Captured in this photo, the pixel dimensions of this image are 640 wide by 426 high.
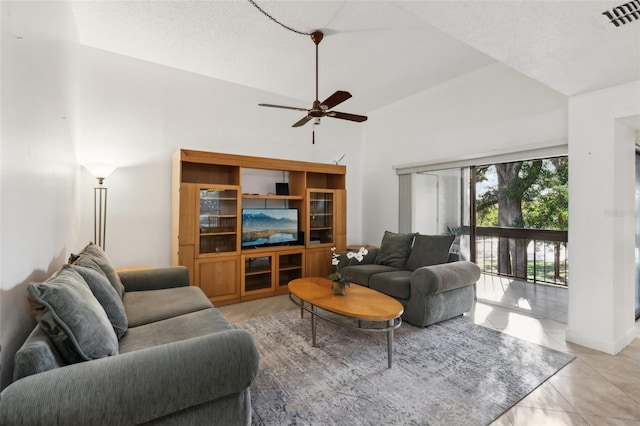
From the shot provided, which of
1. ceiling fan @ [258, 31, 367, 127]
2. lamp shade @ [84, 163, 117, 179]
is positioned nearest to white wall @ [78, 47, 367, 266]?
lamp shade @ [84, 163, 117, 179]

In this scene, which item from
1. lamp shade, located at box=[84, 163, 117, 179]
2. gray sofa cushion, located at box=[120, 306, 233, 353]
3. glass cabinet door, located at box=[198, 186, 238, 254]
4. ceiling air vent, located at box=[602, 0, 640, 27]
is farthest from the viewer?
glass cabinet door, located at box=[198, 186, 238, 254]

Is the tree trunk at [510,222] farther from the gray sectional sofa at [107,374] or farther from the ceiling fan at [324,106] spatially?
the gray sectional sofa at [107,374]

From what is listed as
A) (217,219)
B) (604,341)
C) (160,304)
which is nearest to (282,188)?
(217,219)

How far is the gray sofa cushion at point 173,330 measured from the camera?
1.67m

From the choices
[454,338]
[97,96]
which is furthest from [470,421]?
[97,96]

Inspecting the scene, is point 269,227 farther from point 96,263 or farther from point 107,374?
point 107,374

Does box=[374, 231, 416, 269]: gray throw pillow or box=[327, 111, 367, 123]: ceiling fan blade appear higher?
box=[327, 111, 367, 123]: ceiling fan blade

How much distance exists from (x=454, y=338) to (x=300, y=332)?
4.84ft

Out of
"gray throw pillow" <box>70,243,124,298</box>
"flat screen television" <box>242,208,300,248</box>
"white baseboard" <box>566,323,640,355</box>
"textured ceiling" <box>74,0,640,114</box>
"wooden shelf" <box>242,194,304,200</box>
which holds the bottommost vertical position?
"white baseboard" <box>566,323,640,355</box>

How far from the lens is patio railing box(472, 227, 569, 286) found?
177 inches

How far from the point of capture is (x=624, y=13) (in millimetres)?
1619

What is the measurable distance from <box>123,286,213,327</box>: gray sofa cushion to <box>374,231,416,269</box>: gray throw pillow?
2369 millimetres

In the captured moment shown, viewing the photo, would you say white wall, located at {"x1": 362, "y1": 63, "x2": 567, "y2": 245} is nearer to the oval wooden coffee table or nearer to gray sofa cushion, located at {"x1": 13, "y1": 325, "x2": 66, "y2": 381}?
the oval wooden coffee table

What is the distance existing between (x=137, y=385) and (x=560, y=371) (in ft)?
9.21
